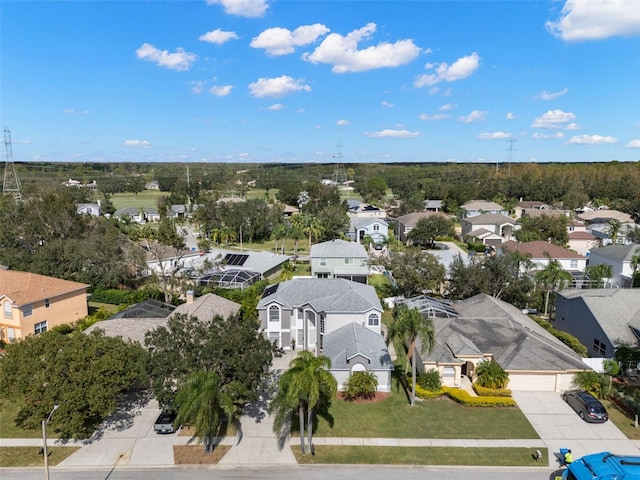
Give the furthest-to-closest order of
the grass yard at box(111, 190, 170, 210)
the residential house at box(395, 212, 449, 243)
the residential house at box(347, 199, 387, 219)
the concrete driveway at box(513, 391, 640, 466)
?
the grass yard at box(111, 190, 170, 210), the residential house at box(347, 199, 387, 219), the residential house at box(395, 212, 449, 243), the concrete driveway at box(513, 391, 640, 466)

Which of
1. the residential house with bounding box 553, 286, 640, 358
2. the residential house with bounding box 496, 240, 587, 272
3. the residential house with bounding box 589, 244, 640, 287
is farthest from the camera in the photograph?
the residential house with bounding box 496, 240, 587, 272

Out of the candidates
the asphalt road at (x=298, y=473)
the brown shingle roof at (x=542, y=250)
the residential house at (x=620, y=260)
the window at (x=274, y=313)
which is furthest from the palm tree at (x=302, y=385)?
the residential house at (x=620, y=260)

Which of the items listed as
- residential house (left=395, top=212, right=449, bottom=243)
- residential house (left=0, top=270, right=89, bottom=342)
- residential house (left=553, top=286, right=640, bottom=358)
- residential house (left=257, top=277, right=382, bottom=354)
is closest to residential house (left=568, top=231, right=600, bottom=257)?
residential house (left=395, top=212, right=449, bottom=243)

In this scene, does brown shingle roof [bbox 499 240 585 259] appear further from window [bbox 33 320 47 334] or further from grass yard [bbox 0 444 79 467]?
window [bbox 33 320 47 334]

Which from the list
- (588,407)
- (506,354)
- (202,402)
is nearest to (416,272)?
(506,354)

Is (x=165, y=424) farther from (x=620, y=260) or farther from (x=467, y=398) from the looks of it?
(x=620, y=260)

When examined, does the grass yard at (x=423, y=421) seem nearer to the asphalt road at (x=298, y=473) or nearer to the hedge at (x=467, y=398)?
the hedge at (x=467, y=398)
